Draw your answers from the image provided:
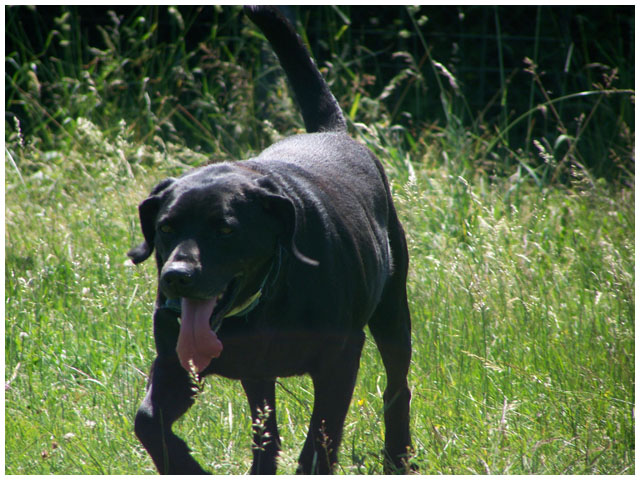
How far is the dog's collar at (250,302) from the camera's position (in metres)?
2.41

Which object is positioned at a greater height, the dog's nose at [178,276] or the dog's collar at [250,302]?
the dog's nose at [178,276]

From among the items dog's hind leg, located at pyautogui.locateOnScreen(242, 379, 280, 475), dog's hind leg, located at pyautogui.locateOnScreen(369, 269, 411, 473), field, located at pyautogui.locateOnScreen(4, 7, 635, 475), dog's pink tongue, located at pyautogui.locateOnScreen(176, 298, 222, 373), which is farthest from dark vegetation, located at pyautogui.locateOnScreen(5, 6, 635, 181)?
dog's pink tongue, located at pyautogui.locateOnScreen(176, 298, 222, 373)

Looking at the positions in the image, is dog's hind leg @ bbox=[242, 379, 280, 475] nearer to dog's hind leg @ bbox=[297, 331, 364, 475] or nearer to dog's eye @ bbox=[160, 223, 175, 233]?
dog's hind leg @ bbox=[297, 331, 364, 475]

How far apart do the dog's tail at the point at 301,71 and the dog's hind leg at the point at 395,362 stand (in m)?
0.83

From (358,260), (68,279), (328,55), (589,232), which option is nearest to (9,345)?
(68,279)

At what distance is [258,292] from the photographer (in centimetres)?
246

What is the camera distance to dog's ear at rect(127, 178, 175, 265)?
8.25 ft

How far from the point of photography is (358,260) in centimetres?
272

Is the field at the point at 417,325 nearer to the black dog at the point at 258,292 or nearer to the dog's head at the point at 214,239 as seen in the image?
the black dog at the point at 258,292

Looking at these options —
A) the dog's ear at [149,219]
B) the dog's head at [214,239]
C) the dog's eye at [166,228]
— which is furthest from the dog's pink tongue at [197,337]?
the dog's ear at [149,219]

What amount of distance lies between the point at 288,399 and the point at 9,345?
1287 millimetres

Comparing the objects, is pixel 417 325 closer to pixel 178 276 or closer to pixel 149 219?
pixel 149 219

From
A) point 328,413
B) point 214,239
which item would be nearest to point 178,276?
point 214,239

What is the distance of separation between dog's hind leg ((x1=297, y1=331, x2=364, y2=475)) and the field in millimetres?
78
